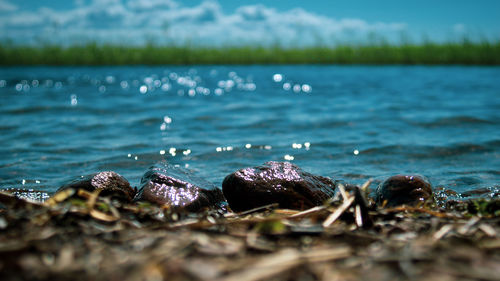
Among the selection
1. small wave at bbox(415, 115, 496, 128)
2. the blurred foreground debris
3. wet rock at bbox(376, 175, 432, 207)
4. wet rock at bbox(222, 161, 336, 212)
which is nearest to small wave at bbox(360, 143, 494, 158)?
small wave at bbox(415, 115, 496, 128)

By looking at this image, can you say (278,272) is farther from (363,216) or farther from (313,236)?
(363,216)

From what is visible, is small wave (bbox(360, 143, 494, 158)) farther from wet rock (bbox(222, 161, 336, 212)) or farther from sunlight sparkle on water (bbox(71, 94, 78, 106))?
sunlight sparkle on water (bbox(71, 94, 78, 106))

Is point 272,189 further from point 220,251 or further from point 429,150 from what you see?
point 429,150

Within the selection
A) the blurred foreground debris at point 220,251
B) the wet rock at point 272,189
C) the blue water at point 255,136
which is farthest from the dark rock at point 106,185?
the blurred foreground debris at point 220,251

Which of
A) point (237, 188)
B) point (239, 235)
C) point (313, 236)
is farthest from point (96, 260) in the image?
point (237, 188)

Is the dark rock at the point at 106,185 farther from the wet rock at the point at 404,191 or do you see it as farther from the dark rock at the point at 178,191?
the wet rock at the point at 404,191

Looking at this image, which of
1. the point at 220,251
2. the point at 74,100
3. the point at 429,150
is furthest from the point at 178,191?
the point at 74,100

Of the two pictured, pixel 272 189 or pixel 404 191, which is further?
pixel 404 191
